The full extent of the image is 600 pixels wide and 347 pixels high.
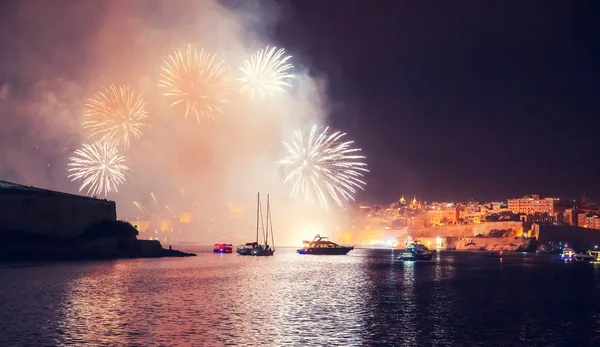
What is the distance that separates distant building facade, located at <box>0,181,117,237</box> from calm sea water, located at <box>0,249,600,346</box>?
2383cm

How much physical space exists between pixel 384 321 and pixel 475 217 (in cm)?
17285

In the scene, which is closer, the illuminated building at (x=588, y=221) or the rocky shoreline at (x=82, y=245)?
the rocky shoreline at (x=82, y=245)

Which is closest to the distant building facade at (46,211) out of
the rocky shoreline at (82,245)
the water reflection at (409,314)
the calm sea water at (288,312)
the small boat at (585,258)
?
the rocky shoreline at (82,245)

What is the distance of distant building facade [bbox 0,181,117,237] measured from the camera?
245 ft

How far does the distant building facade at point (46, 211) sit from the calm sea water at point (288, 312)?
23.8 meters

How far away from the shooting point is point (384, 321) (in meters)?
30.2

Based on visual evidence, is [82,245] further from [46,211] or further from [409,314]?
[409,314]

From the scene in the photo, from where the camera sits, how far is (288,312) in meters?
32.7

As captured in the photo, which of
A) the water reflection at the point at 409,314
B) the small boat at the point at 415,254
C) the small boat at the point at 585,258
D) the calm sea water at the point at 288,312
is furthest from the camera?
the small boat at the point at 585,258

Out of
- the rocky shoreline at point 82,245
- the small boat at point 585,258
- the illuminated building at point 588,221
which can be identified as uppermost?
the illuminated building at point 588,221

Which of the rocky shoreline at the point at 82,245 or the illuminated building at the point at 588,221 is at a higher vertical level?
the illuminated building at the point at 588,221

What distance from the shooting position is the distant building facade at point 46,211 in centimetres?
7469

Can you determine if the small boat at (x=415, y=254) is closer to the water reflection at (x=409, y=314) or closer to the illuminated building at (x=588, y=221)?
the water reflection at (x=409, y=314)

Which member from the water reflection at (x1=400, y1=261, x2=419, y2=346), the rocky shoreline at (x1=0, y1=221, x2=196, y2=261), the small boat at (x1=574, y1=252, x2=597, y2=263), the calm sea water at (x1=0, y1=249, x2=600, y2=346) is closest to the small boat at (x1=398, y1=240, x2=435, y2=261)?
the small boat at (x1=574, y1=252, x2=597, y2=263)
